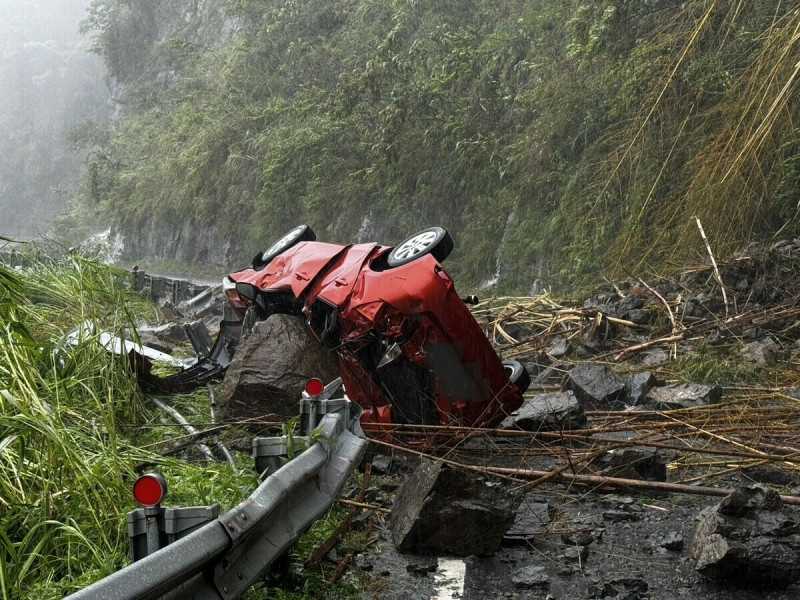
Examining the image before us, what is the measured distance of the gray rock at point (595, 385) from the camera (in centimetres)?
659

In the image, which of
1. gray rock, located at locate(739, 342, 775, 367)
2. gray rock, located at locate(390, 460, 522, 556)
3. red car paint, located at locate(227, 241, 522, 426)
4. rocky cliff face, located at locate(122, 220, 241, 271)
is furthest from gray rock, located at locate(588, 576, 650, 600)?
rocky cliff face, located at locate(122, 220, 241, 271)

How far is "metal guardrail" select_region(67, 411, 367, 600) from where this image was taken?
1.88 meters

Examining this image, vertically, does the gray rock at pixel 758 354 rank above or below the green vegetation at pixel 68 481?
below

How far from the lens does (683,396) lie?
6348 mm

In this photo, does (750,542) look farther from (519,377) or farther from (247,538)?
(519,377)

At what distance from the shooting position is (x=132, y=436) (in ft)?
17.2

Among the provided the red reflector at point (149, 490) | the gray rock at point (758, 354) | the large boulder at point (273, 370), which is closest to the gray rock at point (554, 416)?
the large boulder at point (273, 370)

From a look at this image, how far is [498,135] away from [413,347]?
14.9 meters

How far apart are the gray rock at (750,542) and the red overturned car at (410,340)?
6.19 ft

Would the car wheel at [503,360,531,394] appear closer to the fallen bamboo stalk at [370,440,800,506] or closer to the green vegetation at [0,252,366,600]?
the fallen bamboo stalk at [370,440,800,506]

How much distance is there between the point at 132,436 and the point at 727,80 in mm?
9905

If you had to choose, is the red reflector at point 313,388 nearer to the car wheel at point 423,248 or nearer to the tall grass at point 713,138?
the car wheel at point 423,248

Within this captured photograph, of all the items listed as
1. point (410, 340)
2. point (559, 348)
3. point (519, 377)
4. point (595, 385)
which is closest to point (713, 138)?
point (559, 348)

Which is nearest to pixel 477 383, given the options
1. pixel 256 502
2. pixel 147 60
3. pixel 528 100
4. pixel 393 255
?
pixel 393 255
